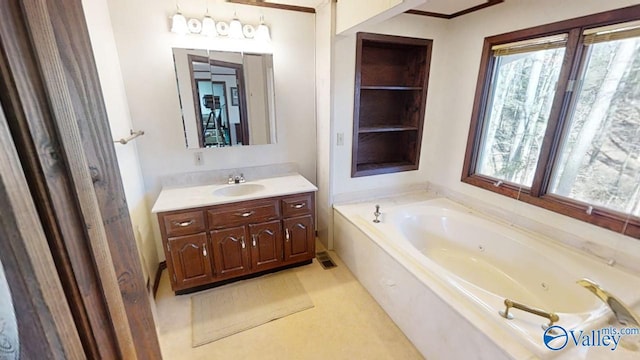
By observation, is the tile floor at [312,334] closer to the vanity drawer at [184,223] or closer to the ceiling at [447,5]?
the vanity drawer at [184,223]

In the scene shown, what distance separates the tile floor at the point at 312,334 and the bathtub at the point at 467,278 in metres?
0.14

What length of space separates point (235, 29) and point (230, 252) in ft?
6.00

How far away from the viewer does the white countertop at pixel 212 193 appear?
202cm

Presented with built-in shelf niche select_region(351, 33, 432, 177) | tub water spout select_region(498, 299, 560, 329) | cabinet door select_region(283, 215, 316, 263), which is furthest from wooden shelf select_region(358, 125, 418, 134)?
tub water spout select_region(498, 299, 560, 329)

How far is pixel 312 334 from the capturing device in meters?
1.86

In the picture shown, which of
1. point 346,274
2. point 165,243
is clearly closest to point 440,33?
point 346,274

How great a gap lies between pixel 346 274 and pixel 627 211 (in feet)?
6.38

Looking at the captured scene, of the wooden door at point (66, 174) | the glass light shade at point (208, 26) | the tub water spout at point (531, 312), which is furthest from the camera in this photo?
the glass light shade at point (208, 26)

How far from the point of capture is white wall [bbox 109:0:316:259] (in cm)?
205

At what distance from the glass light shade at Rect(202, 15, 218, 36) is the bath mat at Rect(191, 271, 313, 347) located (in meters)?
2.09

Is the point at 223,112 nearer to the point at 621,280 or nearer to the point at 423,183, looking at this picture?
the point at 423,183
